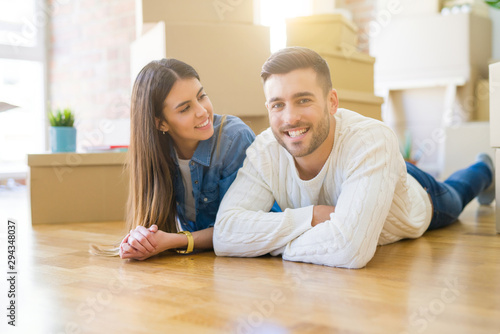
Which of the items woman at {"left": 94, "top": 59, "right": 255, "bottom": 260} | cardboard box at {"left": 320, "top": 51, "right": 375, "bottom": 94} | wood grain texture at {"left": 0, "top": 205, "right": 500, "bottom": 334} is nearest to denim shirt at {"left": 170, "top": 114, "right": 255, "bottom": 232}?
woman at {"left": 94, "top": 59, "right": 255, "bottom": 260}

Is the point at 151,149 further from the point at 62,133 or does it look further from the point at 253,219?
the point at 62,133

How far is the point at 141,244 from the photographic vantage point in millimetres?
1356

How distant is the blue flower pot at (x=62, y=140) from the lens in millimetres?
2465

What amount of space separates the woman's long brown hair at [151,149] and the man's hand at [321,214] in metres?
0.44

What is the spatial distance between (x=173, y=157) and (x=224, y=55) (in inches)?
28.3

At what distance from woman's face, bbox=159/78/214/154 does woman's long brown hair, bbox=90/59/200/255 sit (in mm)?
17

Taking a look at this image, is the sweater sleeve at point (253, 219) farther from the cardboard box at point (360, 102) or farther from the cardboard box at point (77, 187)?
the cardboard box at point (77, 187)

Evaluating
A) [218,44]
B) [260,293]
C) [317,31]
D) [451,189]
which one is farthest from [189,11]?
[260,293]

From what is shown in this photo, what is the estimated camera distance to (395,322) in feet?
2.70

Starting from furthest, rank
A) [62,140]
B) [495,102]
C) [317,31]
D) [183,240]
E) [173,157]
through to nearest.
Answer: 1. [62,140]
2. [317,31]
3. [495,102]
4. [173,157]
5. [183,240]

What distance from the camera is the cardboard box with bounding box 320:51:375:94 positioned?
2291 millimetres

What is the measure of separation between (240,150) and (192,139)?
15cm

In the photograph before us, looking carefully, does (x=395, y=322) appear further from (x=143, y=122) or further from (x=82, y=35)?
(x=82, y=35)

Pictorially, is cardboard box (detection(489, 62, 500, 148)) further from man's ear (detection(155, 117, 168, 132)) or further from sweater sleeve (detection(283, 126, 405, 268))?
man's ear (detection(155, 117, 168, 132))
